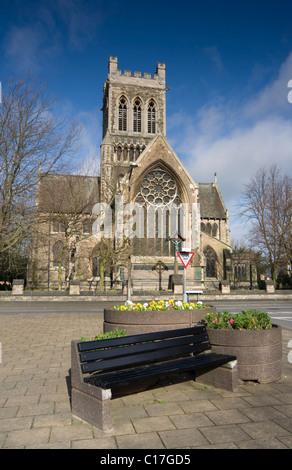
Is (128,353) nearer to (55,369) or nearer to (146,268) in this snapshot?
(55,369)

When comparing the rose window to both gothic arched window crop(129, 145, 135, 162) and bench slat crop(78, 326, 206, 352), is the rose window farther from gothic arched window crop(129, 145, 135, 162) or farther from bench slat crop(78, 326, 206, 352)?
bench slat crop(78, 326, 206, 352)

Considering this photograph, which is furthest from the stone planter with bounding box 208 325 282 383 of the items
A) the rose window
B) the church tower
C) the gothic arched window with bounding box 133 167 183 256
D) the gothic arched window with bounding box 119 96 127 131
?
the gothic arched window with bounding box 119 96 127 131

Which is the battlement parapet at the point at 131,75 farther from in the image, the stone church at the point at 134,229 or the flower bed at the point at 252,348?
the flower bed at the point at 252,348

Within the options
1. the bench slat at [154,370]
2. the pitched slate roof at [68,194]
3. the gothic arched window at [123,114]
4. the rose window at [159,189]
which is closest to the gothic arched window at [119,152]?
the gothic arched window at [123,114]

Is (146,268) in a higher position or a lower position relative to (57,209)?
lower

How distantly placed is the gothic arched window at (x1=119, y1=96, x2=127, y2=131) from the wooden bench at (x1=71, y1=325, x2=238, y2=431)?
45.1 m

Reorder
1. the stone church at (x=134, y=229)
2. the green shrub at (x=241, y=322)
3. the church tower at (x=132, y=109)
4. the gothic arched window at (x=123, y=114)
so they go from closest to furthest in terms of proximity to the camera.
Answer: the green shrub at (x=241, y=322), the stone church at (x=134, y=229), the church tower at (x=132, y=109), the gothic arched window at (x=123, y=114)

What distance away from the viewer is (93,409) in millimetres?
4078

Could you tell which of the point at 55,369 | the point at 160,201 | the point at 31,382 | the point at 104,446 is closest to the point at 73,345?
the point at 104,446

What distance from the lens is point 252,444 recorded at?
3525 mm

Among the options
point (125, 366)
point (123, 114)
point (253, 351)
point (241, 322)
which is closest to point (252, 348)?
point (253, 351)

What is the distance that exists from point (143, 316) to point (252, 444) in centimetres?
371

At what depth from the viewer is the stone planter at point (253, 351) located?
5527mm
